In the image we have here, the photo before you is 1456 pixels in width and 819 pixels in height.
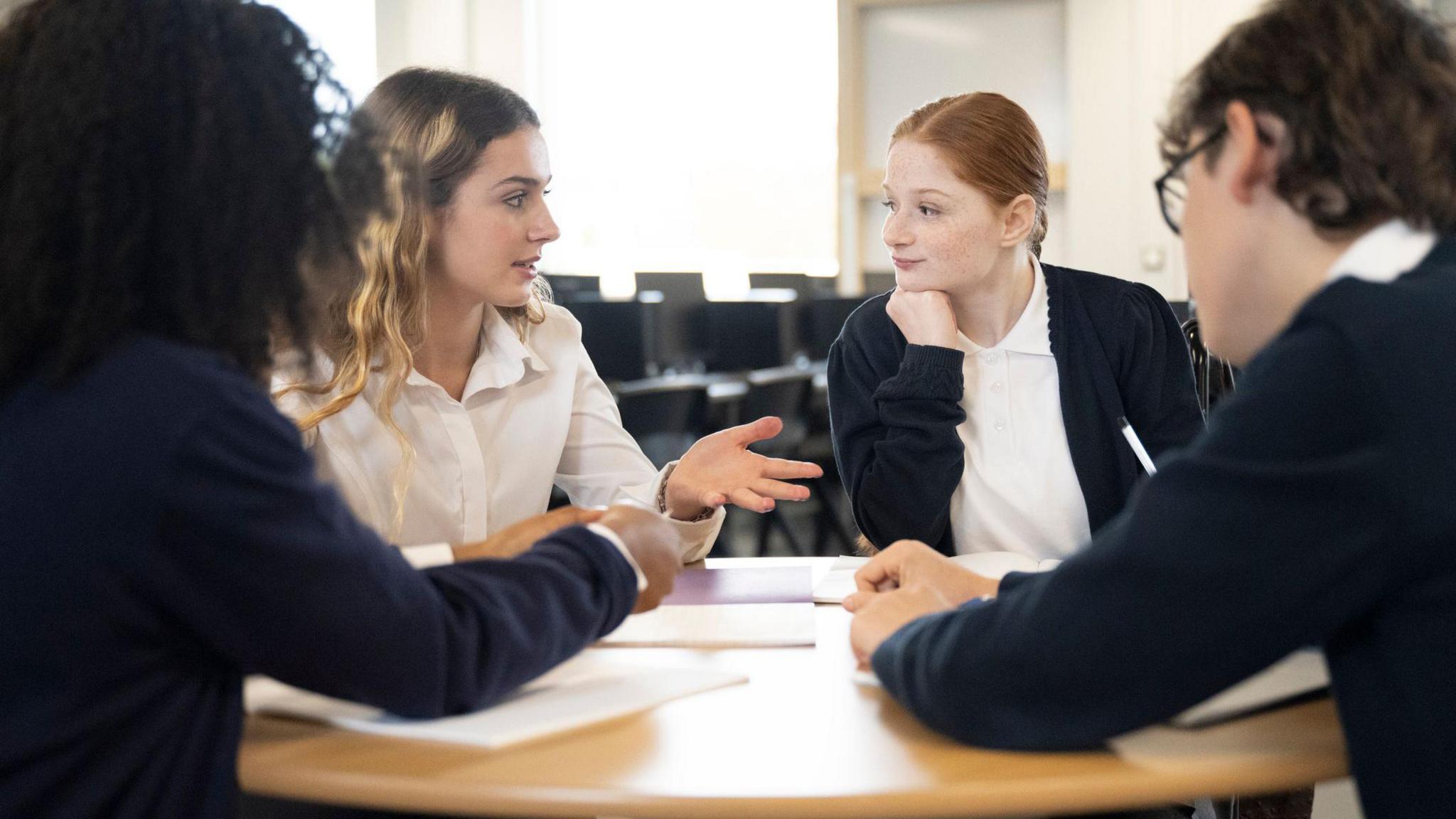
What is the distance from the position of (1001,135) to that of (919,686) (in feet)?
3.90

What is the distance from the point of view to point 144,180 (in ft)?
2.85

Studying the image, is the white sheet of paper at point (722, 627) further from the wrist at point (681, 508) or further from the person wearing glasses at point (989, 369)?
the person wearing glasses at point (989, 369)

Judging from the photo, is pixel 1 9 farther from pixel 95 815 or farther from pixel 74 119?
pixel 95 815

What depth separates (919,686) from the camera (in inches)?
37.4

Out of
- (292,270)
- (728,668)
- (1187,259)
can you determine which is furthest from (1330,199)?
(292,270)

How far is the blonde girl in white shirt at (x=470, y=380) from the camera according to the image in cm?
176

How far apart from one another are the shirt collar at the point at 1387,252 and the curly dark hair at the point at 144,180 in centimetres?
76

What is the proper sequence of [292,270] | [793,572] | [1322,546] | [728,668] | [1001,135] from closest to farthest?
[1322,546] → [292,270] → [728,668] → [793,572] → [1001,135]

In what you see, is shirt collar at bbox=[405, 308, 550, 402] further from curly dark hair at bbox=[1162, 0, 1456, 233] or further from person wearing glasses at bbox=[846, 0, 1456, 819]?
curly dark hair at bbox=[1162, 0, 1456, 233]

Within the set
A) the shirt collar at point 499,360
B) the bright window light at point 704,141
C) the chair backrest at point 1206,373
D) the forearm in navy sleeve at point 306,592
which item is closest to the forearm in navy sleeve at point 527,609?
the forearm in navy sleeve at point 306,592

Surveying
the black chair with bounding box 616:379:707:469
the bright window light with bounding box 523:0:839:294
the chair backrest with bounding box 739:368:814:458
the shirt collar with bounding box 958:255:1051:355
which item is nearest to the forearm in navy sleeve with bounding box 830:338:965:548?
the shirt collar with bounding box 958:255:1051:355

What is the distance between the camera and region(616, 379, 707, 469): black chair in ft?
13.3

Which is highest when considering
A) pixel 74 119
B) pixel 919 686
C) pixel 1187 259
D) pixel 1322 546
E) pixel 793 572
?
pixel 74 119

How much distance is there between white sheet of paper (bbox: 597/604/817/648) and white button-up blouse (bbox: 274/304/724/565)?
330 mm
